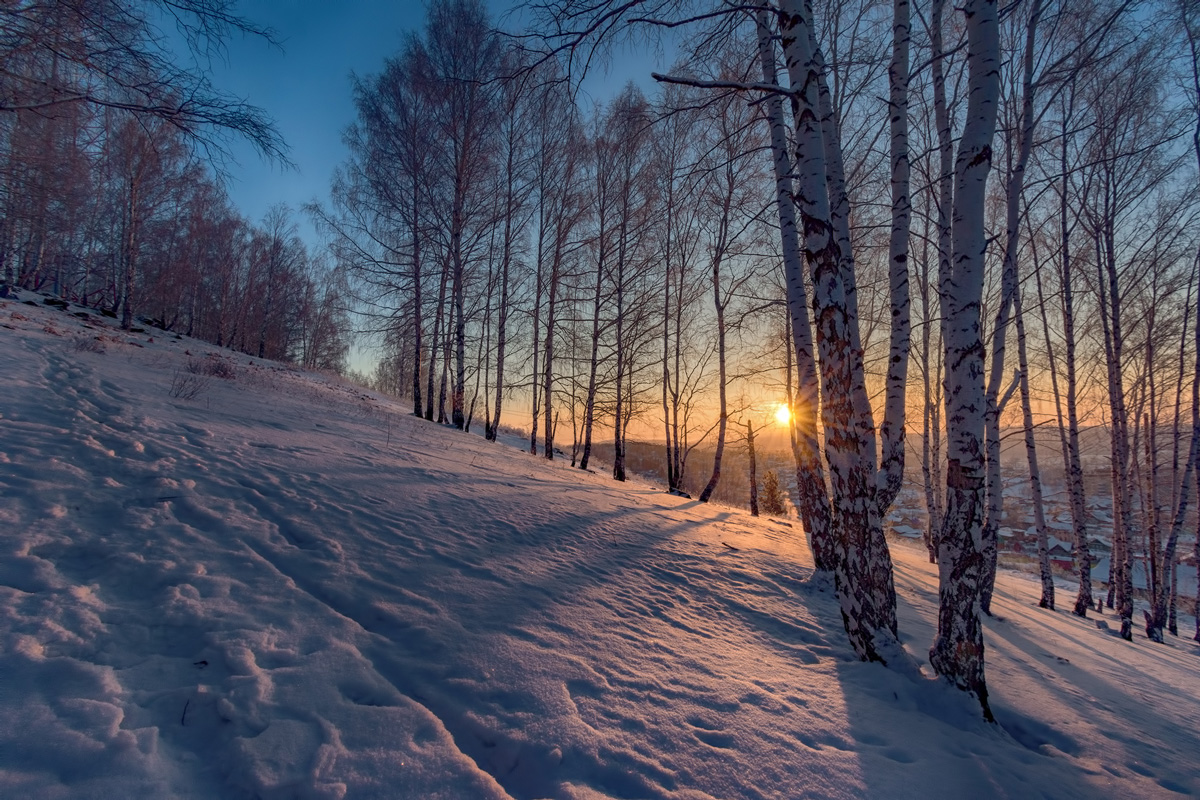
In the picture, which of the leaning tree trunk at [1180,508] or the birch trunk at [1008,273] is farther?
the leaning tree trunk at [1180,508]

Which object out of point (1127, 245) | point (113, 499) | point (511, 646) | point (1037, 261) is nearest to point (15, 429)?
point (113, 499)

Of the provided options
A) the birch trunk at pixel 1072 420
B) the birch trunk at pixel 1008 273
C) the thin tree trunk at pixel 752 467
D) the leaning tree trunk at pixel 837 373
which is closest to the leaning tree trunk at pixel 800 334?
the leaning tree trunk at pixel 837 373

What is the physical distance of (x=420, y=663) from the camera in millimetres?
2250

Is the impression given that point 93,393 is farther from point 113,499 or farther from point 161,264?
point 161,264

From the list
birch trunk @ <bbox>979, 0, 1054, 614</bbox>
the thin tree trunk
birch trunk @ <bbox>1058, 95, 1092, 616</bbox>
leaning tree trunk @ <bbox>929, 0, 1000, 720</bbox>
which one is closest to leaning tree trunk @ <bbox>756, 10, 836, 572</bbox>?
leaning tree trunk @ <bbox>929, 0, 1000, 720</bbox>

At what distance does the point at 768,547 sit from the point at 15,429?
25.0 ft

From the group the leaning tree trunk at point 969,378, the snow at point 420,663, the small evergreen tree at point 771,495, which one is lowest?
the small evergreen tree at point 771,495

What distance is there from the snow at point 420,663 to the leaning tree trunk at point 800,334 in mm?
687

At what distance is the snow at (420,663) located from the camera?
65.2 inches

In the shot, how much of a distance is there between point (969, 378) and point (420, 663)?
11.9 feet

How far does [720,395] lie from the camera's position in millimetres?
10516

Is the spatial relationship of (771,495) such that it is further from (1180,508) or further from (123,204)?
(123,204)

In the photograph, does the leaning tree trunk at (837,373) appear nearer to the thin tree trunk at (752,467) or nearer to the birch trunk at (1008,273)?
the birch trunk at (1008,273)

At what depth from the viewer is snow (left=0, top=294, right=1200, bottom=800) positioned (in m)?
1.66
